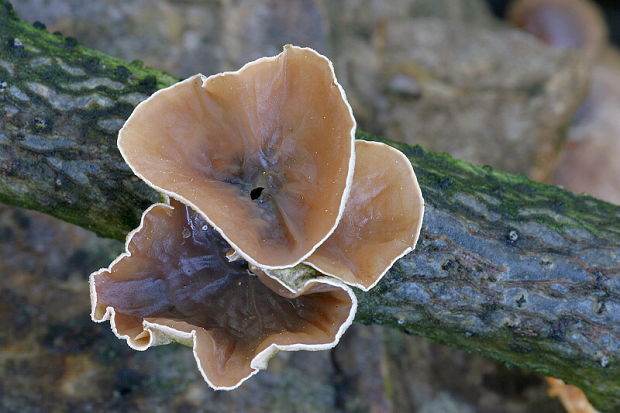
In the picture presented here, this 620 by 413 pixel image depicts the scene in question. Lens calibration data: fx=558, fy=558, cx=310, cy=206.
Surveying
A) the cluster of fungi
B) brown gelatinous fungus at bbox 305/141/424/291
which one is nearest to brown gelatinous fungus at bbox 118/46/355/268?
the cluster of fungi

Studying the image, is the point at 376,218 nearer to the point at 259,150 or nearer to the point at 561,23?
the point at 259,150

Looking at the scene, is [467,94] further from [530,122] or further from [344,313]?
[344,313]

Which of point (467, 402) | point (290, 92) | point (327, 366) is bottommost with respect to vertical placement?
point (467, 402)

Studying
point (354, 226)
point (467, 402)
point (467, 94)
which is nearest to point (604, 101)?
point (467, 94)

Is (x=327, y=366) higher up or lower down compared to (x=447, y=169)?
lower down

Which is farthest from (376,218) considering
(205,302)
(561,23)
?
(561,23)

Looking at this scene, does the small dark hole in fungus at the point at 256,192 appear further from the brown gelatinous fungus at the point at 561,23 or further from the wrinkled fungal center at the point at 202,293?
the brown gelatinous fungus at the point at 561,23
